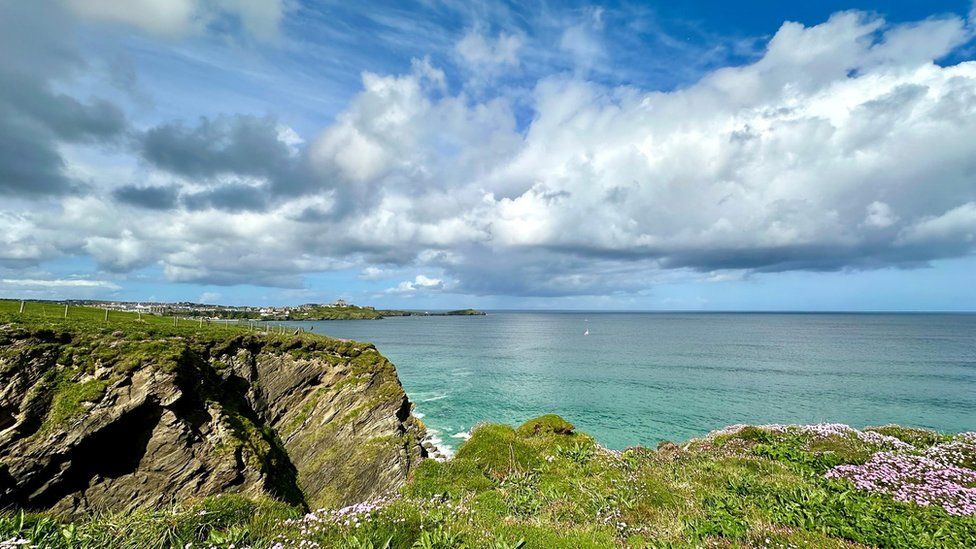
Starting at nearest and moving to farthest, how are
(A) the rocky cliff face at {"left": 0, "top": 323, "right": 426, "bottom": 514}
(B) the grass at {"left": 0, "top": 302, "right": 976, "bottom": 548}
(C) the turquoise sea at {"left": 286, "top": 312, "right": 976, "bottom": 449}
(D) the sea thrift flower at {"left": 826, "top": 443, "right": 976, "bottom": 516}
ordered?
(B) the grass at {"left": 0, "top": 302, "right": 976, "bottom": 548}, (D) the sea thrift flower at {"left": 826, "top": 443, "right": 976, "bottom": 516}, (A) the rocky cliff face at {"left": 0, "top": 323, "right": 426, "bottom": 514}, (C) the turquoise sea at {"left": 286, "top": 312, "right": 976, "bottom": 449}

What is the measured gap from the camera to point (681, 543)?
7.85m

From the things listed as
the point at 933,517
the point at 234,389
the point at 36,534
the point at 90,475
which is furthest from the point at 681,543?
the point at 234,389

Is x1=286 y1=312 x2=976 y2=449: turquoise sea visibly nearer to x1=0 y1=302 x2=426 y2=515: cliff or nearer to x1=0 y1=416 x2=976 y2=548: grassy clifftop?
x1=0 y1=302 x2=426 y2=515: cliff

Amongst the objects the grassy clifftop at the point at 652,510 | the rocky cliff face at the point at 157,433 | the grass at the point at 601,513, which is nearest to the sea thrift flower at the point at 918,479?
the grassy clifftop at the point at 652,510

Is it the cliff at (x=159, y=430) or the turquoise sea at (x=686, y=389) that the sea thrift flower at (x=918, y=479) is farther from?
the turquoise sea at (x=686, y=389)

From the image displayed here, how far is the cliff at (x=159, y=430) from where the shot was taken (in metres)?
16.3

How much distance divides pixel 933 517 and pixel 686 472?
6382 mm

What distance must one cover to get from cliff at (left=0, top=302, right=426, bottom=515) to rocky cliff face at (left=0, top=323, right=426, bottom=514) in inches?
1.8

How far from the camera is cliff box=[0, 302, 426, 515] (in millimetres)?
16312

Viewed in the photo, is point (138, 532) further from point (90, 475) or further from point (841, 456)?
point (841, 456)

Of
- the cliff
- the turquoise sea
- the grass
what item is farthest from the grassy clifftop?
the turquoise sea

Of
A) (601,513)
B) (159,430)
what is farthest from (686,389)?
(159,430)

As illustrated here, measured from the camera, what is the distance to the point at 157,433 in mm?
18391

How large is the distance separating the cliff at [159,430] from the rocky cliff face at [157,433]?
0.15 feet
